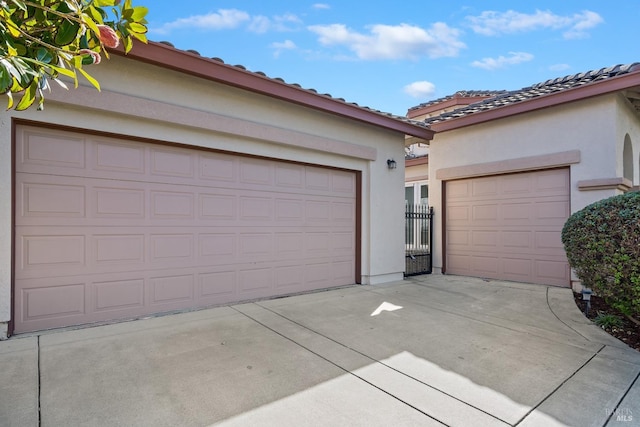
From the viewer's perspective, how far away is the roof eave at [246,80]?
434cm

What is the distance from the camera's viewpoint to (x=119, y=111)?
438 cm

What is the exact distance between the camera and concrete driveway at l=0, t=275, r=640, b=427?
8.09 feet

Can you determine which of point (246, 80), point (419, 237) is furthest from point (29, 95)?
point (419, 237)

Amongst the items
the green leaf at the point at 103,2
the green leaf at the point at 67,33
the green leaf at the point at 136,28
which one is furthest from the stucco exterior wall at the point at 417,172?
the green leaf at the point at 67,33

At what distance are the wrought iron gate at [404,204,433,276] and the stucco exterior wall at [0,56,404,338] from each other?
1.22 m

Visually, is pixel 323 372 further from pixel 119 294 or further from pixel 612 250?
pixel 612 250

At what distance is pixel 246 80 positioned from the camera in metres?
5.17

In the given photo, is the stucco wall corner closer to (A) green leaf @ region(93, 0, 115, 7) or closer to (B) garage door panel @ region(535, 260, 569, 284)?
(A) green leaf @ region(93, 0, 115, 7)

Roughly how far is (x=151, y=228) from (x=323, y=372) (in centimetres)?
326

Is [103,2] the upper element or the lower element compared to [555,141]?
lower

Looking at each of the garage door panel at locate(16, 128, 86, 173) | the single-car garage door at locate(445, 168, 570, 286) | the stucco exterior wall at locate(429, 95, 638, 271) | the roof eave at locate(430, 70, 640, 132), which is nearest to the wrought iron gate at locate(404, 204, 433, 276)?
the stucco exterior wall at locate(429, 95, 638, 271)

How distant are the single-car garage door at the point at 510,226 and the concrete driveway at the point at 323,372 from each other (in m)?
2.48

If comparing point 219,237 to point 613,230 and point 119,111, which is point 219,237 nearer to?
point 119,111

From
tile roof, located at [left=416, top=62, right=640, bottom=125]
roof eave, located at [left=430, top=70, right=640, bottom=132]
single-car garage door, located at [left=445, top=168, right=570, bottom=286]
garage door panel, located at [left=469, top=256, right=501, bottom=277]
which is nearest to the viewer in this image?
roof eave, located at [left=430, top=70, right=640, bottom=132]
